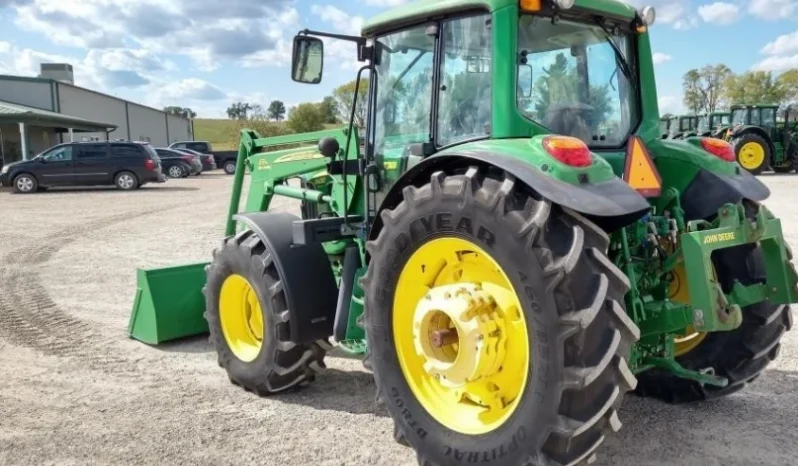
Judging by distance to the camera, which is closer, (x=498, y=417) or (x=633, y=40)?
(x=498, y=417)

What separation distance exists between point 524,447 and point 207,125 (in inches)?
4399

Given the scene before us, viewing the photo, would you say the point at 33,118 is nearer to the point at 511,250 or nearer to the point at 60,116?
the point at 60,116

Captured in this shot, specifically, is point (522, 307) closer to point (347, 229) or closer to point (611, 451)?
point (611, 451)

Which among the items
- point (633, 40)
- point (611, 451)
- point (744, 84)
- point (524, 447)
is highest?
point (744, 84)

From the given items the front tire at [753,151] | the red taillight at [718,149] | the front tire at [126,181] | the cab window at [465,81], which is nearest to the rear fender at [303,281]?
the cab window at [465,81]

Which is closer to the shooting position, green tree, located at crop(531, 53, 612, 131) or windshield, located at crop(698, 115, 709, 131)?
green tree, located at crop(531, 53, 612, 131)

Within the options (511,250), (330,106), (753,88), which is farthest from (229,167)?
(753,88)

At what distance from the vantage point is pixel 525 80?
11.8 feet

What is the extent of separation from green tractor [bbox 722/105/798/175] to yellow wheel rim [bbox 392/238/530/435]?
71.4 feet

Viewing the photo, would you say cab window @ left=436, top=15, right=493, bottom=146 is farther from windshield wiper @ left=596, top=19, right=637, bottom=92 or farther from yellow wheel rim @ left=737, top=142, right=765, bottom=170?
yellow wheel rim @ left=737, top=142, right=765, bottom=170

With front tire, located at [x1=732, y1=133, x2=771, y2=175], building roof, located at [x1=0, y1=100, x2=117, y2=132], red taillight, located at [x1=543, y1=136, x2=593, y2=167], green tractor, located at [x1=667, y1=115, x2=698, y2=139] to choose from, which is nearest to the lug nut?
red taillight, located at [x1=543, y1=136, x2=593, y2=167]

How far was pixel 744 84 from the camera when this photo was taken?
215 feet

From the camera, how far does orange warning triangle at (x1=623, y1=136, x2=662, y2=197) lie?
3584 mm

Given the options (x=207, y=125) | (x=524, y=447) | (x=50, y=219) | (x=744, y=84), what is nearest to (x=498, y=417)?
(x=524, y=447)
